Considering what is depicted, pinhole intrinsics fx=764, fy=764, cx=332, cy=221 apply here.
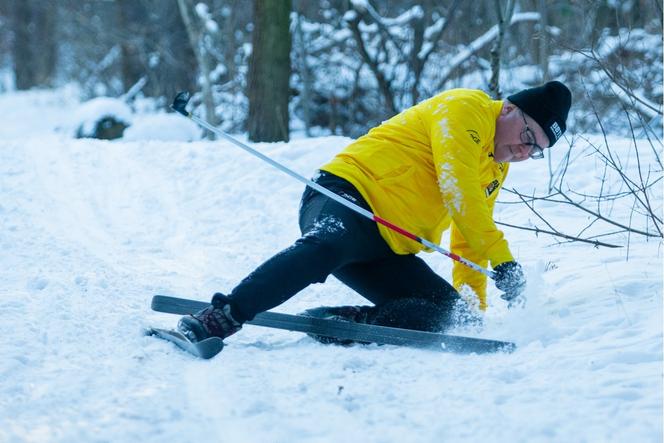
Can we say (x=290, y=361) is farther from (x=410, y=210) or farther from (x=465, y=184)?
(x=465, y=184)

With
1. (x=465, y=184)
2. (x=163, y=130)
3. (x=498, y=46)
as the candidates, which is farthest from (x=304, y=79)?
(x=465, y=184)

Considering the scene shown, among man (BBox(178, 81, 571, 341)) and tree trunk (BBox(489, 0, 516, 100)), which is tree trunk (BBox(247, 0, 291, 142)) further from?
man (BBox(178, 81, 571, 341))

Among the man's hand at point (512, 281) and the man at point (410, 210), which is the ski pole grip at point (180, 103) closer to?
the man at point (410, 210)

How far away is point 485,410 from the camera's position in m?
2.26

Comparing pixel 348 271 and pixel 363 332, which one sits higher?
pixel 348 271

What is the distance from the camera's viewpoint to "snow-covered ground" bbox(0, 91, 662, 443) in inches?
85.2

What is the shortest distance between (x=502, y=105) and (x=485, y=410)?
1.53 metres

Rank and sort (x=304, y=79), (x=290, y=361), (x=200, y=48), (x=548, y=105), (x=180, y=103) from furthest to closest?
(x=200, y=48), (x=304, y=79), (x=180, y=103), (x=548, y=105), (x=290, y=361)

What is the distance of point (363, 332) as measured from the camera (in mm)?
3049

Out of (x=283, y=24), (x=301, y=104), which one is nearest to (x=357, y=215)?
(x=283, y=24)

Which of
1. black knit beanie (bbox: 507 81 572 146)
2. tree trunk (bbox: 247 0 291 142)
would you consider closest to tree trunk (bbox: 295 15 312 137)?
tree trunk (bbox: 247 0 291 142)

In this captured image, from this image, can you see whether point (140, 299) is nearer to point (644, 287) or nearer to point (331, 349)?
point (331, 349)

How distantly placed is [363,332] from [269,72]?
5.97 m

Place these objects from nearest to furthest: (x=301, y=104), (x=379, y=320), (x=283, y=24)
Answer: (x=379, y=320) < (x=283, y=24) < (x=301, y=104)
